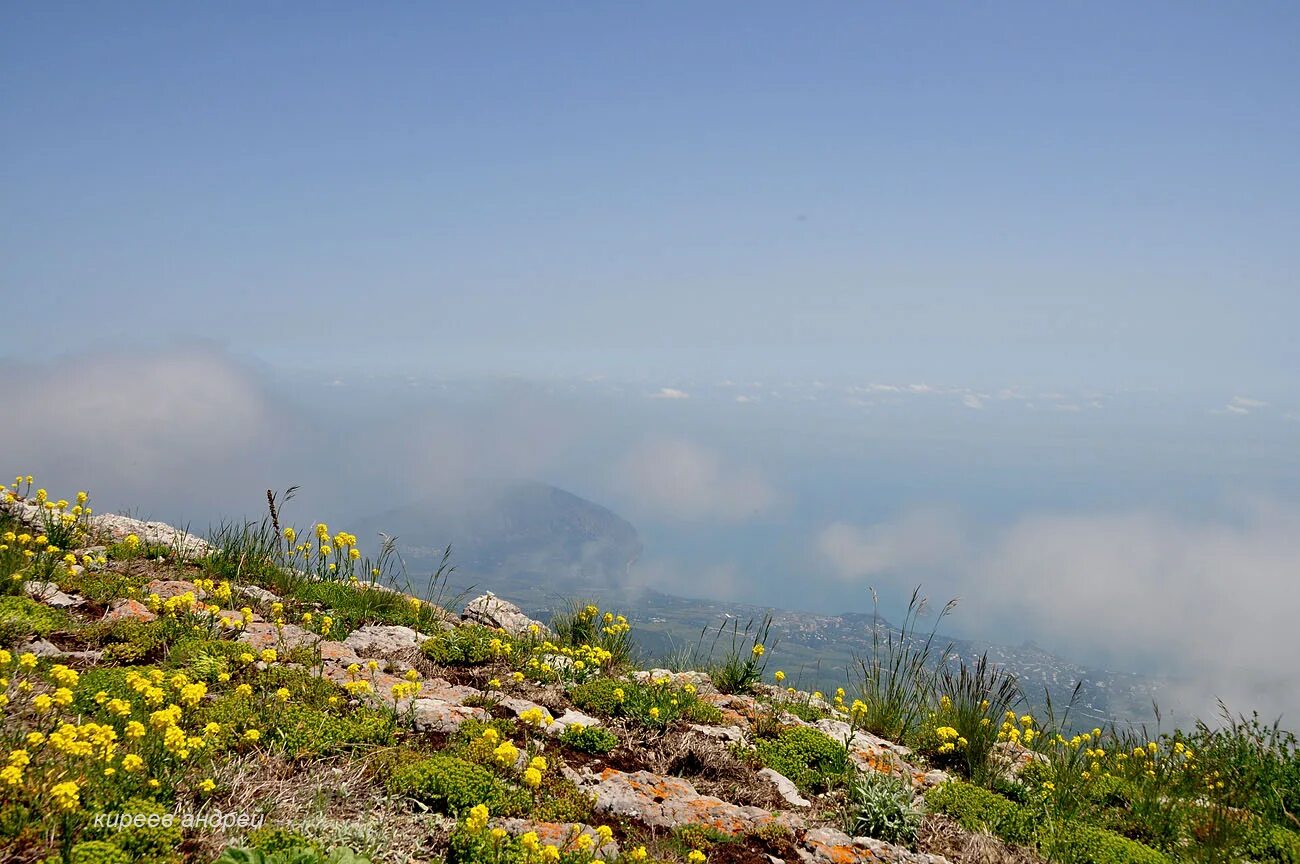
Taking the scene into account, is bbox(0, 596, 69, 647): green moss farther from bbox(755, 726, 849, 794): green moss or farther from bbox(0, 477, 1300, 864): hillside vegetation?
bbox(755, 726, 849, 794): green moss

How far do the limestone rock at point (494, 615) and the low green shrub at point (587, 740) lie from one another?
376 cm

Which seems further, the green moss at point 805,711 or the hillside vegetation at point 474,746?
the green moss at point 805,711

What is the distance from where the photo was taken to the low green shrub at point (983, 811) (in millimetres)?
6016

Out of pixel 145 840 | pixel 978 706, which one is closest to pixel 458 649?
pixel 145 840

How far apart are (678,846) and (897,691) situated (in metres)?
4.87

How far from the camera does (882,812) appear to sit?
588cm

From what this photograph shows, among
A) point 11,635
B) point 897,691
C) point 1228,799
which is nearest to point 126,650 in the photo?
point 11,635

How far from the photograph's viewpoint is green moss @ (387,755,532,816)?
4.91 metres

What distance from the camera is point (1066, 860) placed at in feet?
18.5

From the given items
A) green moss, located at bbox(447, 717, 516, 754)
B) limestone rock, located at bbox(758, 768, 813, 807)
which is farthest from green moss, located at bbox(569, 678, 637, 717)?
limestone rock, located at bbox(758, 768, 813, 807)

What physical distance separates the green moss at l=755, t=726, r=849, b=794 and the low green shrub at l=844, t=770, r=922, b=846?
0.40 meters

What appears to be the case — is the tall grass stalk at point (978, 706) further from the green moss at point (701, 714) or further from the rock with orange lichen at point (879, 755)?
the green moss at point (701, 714)

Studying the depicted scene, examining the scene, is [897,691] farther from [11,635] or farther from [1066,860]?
[11,635]

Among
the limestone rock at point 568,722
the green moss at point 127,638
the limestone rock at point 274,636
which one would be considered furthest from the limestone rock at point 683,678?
the green moss at point 127,638
